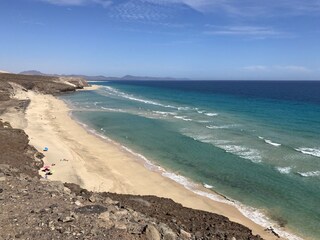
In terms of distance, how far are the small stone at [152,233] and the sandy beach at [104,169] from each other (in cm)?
689

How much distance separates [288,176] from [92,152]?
648 inches

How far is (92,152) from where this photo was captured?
1214 inches

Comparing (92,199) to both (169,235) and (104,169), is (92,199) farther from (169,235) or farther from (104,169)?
(104,169)

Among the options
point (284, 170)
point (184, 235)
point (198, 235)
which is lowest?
point (284, 170)

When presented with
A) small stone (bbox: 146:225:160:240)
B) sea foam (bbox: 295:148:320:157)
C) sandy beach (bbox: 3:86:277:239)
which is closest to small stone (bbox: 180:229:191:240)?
small stone (bbox: 146:225:160:240)

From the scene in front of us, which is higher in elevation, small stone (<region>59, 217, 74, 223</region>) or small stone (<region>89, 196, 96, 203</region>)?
small stone (<region>59, 217, 74, 223</region>)

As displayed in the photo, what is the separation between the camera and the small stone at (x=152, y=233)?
1141 cm

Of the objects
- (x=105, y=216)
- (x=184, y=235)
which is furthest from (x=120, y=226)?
(x=184, y=235)

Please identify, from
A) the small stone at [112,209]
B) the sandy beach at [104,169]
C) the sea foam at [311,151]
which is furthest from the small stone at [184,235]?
the sea foam at [311,151]

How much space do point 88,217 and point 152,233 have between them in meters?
2.43

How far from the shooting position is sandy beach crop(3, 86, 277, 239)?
20.0 meters

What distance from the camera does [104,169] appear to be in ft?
84.9

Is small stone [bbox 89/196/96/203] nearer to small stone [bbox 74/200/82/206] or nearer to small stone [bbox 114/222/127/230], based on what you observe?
small stone [bbox 74/200/82/206]

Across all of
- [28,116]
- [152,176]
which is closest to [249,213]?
[152,176]
